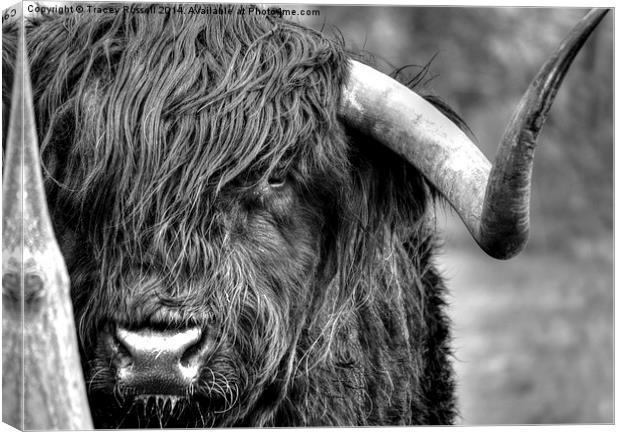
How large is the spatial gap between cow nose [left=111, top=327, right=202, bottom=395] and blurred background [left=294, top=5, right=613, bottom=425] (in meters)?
1.41

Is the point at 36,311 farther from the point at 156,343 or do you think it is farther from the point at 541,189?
the point at 541,189

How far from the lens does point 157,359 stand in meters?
3.71

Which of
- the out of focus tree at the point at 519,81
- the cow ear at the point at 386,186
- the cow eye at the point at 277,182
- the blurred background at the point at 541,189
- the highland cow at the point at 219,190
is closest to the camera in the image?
the highland cow at the point at 219,190

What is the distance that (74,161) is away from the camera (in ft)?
13.2

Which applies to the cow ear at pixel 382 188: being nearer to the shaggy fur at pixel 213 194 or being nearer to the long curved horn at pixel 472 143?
the shaggy fur at pixel 213 194

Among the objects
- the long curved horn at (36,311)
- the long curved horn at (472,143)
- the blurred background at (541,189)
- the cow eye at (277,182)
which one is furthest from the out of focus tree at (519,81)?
the long curved horn at (36,311)

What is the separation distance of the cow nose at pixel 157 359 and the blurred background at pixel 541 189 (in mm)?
1407

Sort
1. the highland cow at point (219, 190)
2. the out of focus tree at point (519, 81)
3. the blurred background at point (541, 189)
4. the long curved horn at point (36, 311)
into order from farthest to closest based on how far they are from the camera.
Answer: the out of focus tree at point (519, 81), the blurred background at point (541, 189), the highland cow at point (219, 190), the long curved horn at point (36, 311)

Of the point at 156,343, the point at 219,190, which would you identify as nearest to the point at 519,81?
the point at 219,190

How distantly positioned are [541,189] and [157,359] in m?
5.03

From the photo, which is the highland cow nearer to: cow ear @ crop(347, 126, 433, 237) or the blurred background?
cow ear @ crop(347, 126, 433, 237)

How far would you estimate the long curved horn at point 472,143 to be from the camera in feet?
11.6

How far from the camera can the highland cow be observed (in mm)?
3879

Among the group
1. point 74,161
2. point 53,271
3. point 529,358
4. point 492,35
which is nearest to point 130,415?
point 74,161
